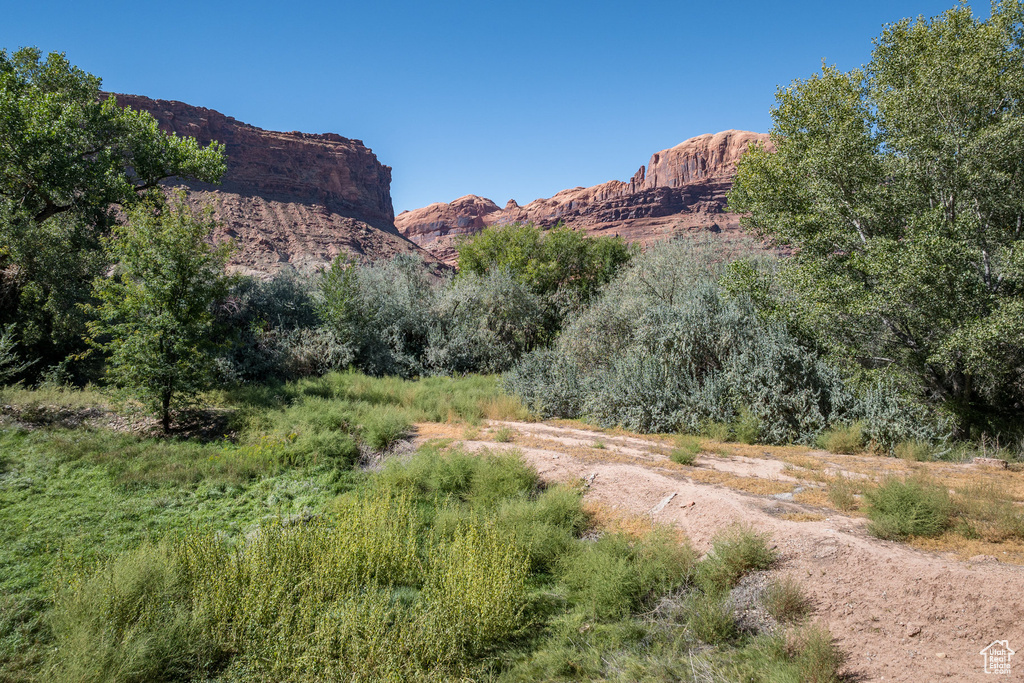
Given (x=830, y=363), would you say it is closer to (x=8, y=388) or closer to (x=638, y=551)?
(x=638, y=551)

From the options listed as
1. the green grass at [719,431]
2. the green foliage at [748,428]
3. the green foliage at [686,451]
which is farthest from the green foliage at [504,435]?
the green foliage at [748,428]

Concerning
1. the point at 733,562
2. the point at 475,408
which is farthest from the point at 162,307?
the point at 733,562

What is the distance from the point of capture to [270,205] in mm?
52500

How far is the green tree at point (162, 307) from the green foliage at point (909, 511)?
10.6m

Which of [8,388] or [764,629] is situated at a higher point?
[8,388]

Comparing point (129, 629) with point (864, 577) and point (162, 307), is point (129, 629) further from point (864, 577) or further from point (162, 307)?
point (162, 307)

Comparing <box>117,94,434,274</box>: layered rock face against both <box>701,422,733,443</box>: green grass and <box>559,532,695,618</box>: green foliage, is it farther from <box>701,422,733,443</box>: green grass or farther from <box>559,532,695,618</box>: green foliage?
<box>559,532,695,618</box>: green foliage

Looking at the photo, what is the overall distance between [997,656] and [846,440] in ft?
16.6

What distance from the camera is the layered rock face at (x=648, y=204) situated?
73.9 m

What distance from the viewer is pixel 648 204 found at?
78.7m

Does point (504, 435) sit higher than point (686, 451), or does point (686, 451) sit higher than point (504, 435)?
point (686, 451)

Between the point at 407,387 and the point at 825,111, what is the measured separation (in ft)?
38.9

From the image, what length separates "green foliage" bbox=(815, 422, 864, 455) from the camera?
7.42m

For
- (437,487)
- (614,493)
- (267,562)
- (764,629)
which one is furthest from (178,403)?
(764,629)
